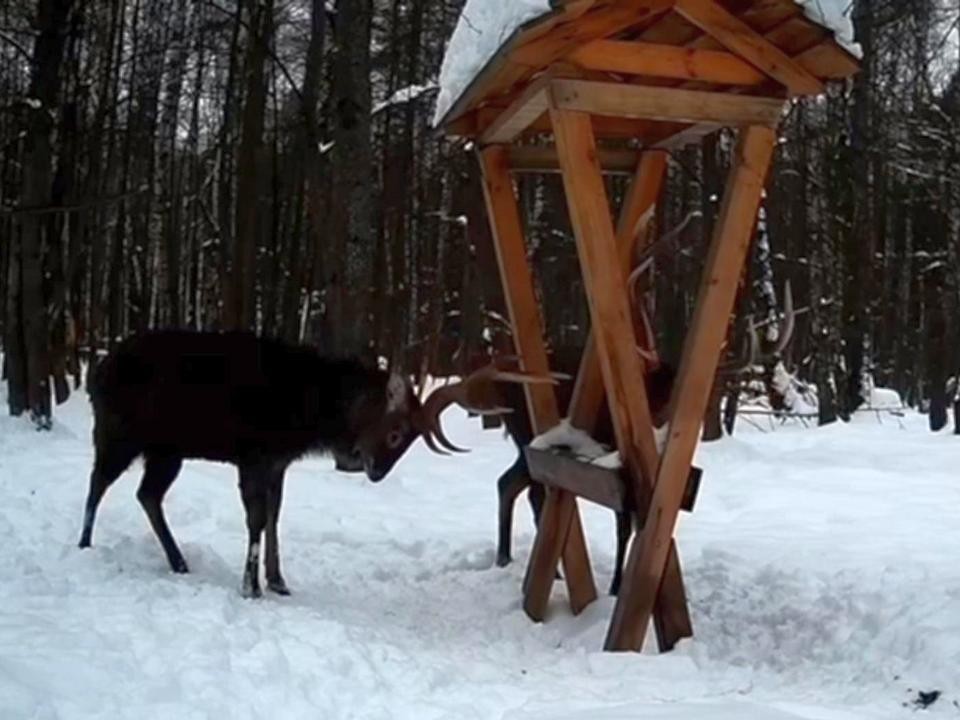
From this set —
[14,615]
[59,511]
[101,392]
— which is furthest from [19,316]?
[14,615]

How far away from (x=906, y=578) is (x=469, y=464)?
7.01 metres

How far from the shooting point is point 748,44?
5906 mm

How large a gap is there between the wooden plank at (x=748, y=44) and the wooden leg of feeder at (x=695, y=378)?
0.99ft

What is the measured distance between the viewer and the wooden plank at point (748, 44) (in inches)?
227

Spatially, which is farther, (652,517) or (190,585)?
(190,585)

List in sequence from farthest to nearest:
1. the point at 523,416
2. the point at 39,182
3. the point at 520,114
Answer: the point at 39,182, the point at 523,416, the point at 520,114

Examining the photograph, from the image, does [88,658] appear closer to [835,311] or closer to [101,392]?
[101,392]

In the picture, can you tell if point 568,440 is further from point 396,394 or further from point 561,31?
point 561,31

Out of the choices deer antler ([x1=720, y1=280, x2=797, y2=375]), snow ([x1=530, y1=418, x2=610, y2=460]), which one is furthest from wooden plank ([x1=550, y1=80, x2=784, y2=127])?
snow ([x1=530, y1=418, x2=610, y2=460])

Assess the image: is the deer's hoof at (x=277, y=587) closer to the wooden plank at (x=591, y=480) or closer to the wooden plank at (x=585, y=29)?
the wooden plank at (x=591, y=480)

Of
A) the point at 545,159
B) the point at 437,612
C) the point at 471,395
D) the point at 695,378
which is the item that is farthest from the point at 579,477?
the point at 545,159

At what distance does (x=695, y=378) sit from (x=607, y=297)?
0.62 meters

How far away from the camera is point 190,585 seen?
20.9 ft

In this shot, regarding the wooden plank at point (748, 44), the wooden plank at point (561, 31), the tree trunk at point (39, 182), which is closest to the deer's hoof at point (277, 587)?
the wooden plank at point (561, 31)
